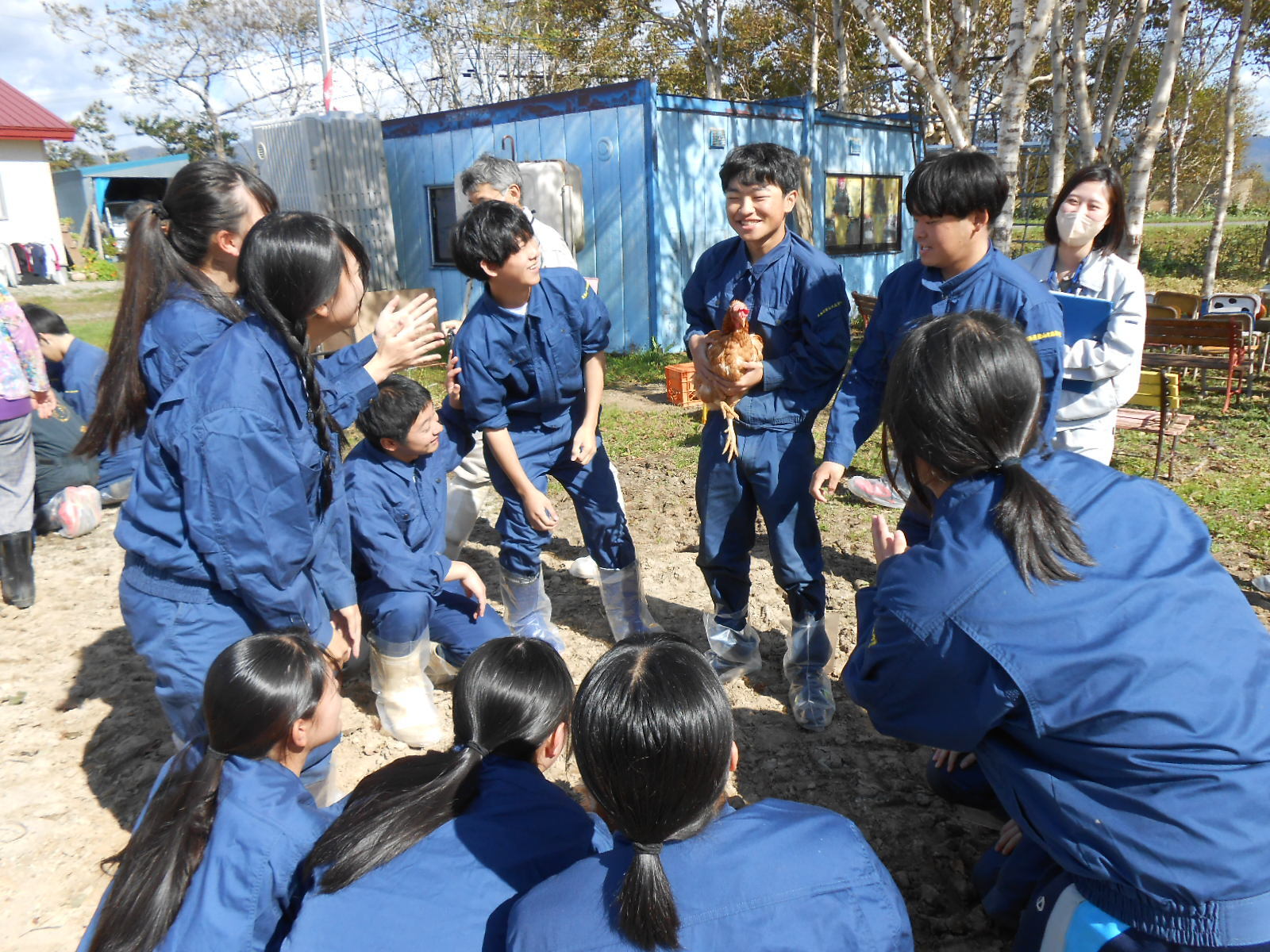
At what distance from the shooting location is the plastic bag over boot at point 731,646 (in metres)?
3.57

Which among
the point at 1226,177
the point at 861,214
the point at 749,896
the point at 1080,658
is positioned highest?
the point at 1226,177

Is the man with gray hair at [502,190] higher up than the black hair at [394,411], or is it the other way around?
the man with gray hair at [502,190]

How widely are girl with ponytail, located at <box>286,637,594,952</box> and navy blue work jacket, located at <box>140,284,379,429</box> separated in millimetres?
893

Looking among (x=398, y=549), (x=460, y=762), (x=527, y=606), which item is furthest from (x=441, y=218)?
(x=460, y=762)

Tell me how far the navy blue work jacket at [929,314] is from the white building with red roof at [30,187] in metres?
23.1

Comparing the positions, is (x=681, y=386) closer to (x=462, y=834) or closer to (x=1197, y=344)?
(x=1197, y=344)

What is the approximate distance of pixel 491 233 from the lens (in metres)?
3.23

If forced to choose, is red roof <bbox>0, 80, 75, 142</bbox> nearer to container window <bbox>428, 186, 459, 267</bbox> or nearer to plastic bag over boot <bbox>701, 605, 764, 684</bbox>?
container window <bbox>428, 186, 459, 267</bbox>

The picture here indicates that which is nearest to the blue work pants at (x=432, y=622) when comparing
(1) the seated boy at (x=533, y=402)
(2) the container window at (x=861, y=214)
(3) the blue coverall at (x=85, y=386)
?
(1) the seated boy at (x=533, y=402)

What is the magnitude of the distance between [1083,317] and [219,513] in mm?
2968

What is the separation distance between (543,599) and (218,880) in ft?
7.51

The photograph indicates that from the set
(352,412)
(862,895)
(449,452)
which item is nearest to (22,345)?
(449,452)

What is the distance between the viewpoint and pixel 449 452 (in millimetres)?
3699

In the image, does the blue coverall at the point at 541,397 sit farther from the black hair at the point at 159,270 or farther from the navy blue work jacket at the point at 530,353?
the black hair at the point at 159,270
